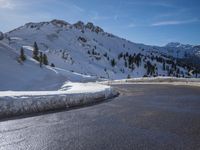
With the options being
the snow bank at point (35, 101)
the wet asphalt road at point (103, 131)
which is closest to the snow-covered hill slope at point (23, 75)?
the snow bank at point (35, 101)

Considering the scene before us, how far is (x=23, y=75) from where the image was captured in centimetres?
6938

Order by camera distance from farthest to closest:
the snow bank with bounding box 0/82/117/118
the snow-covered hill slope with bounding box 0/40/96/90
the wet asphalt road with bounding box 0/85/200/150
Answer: the snow-covered hill slope with bounding box 0/40/96/90 < the snow bank with bounding box 0/82/117/118 < the wet asphalt road with bounding box 0/85/200/150

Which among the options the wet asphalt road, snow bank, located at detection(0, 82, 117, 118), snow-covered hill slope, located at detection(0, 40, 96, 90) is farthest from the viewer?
snow-covered hill slope, located at detection(0, 40, 96, 90)

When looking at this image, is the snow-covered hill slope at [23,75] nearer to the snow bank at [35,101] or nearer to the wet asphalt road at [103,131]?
the snow bank at [35,101]

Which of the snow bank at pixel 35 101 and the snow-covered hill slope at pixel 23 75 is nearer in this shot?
the snow bank at pixel 35 101

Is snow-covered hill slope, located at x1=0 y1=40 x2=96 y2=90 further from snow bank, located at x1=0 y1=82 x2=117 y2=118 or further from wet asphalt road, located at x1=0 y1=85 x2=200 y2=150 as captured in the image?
wet asphalt road, located at x1=0 y1=85 x2=200 y2=150

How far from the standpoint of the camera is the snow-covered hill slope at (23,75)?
63.1m

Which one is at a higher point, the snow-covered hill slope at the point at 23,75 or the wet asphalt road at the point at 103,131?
the snow-covered hill slope at the point at 23,75

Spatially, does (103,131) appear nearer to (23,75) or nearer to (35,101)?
(35,101)

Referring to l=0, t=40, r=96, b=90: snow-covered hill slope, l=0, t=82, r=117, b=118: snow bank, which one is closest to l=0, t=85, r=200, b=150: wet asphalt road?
l=0, t=82, r=117, b=118: snow bank

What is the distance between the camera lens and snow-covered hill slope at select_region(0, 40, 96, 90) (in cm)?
6306

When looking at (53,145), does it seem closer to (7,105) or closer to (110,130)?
(110,130)

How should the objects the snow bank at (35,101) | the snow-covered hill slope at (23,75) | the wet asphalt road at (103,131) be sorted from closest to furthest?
the wet asphalt road at (103,131), the snow bank at (35,101), the snow-covered hill slope at (23,75)

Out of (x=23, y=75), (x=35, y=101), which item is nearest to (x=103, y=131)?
(x=35, y=101)
